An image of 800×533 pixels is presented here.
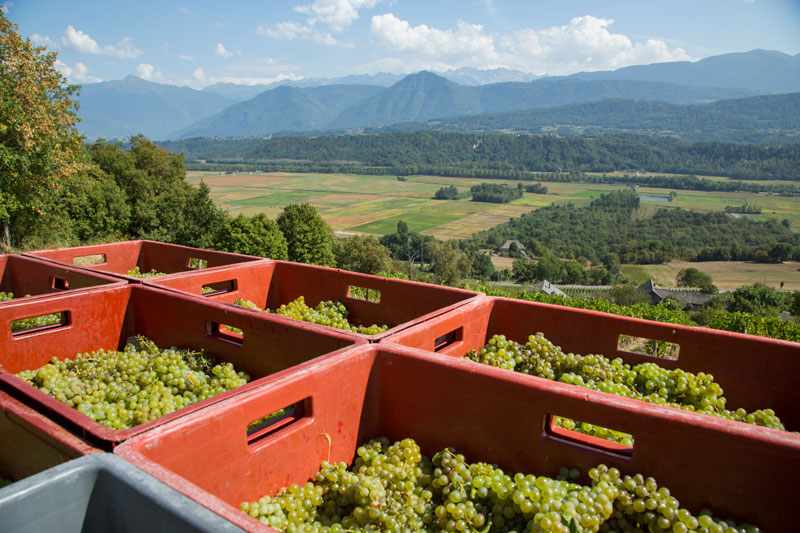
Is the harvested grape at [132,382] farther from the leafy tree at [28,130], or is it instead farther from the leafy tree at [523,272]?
the leafy tree at [523,272]

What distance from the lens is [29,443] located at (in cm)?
204

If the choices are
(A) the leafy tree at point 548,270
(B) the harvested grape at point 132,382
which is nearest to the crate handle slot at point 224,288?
(B) the harvested grape at point 132,382

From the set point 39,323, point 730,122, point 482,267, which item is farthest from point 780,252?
point 730,122

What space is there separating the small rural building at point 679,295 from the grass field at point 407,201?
26578mm

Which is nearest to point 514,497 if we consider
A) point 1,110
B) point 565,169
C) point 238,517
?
point 238,517

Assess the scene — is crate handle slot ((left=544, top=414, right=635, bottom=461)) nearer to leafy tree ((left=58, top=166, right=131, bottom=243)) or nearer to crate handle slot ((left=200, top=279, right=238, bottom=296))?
crate handle slot ((left=200, top=279, right=238, bottom=296))

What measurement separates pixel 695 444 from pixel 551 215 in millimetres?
85717

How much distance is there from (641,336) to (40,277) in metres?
5.92

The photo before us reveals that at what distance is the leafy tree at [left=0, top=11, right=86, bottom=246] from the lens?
1230 centimetres

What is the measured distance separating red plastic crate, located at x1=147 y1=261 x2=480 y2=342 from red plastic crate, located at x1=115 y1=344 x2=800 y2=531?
1385mm

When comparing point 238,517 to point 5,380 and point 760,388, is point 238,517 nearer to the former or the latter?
point 5,380

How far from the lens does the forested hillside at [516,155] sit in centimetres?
11300

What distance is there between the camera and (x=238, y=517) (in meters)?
1.34

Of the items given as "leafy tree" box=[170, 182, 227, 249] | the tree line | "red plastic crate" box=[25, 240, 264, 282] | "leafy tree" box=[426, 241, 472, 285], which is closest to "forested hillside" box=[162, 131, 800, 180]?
the tree line
